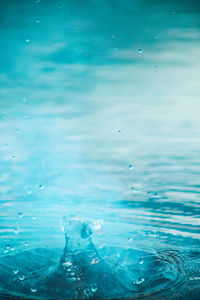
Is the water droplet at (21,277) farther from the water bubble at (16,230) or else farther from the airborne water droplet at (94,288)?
the water bubble at (16,230)

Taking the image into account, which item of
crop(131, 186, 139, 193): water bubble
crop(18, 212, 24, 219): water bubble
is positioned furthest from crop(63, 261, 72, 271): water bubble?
crop(131, 186, 139, 193): water bubble

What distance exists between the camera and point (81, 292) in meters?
2.82

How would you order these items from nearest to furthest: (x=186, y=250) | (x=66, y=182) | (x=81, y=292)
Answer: (x=81, y=292)
(x=186, y=250)
(x=66, y=182)

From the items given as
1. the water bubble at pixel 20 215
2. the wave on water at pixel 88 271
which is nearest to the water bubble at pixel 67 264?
the wave on water at pixel 88 271

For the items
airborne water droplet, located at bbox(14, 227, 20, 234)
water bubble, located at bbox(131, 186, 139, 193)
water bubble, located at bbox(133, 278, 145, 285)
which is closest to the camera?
water bubble, located at bbox(133, 278, 145, 285)

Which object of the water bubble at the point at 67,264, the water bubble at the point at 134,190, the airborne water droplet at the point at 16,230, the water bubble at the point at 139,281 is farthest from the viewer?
the water bubble at the point at 134,190

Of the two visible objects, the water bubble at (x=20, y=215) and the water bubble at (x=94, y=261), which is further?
the water bubble at (x=20, y=215)

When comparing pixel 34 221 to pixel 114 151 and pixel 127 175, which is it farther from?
pixel 114 151

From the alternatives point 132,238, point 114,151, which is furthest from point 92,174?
point 132,238

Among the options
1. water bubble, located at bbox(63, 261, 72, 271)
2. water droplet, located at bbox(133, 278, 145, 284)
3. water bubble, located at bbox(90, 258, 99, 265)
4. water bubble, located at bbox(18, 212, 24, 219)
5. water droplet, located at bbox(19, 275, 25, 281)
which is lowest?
water bubble, located at bbox(18, 212, 24, 219)

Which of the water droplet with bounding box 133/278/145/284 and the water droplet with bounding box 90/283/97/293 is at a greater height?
the water droplet with bounding box 90/283/97/293

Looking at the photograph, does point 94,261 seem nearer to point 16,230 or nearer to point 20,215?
point 16,230

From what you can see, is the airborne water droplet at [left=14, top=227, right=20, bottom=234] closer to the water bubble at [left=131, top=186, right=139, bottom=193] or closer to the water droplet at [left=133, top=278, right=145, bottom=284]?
the water droplet at [left=133, top=278, right=145, bottom=284]

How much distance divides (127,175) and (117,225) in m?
1.94
